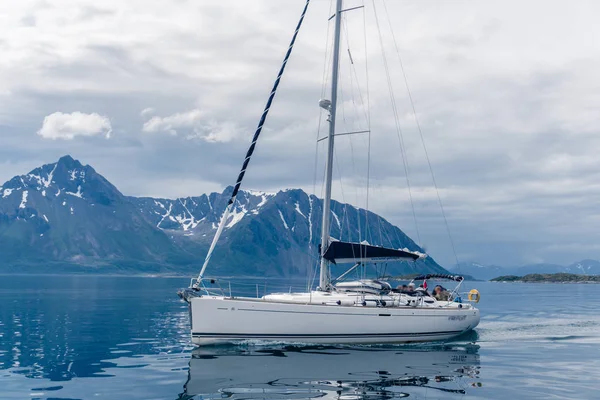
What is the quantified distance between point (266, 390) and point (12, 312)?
3887 centimetres

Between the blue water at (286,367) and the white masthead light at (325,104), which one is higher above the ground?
the white masthead light at (325,104)

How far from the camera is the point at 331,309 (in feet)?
92.9

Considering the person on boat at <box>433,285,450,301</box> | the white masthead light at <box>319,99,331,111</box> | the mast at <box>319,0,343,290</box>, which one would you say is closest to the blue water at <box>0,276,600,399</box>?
the person on boat at <box>433,285,450,301</box>

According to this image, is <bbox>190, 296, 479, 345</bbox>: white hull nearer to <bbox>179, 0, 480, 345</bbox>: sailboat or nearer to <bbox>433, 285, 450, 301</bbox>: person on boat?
<bbox>179, 0, 480, 345</bbox>: sailboat

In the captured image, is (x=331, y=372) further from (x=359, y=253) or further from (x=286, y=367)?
(x=359, y=253)

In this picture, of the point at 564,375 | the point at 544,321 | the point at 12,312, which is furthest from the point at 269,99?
the point at 12,312

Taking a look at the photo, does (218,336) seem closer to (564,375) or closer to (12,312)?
(564,375)

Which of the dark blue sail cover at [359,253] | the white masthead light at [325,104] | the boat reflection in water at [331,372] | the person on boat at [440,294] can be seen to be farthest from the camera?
the person on boat at [440,294]

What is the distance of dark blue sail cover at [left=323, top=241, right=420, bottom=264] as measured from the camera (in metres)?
31.8

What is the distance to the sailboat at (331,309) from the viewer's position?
1092 inches

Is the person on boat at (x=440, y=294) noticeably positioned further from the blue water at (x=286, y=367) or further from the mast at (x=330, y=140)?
the mast at (x=330, y=140)

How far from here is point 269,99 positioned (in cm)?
3297

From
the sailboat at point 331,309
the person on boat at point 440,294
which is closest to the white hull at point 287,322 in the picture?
the sailboat at point 331,309

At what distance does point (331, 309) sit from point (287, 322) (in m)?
2.18
